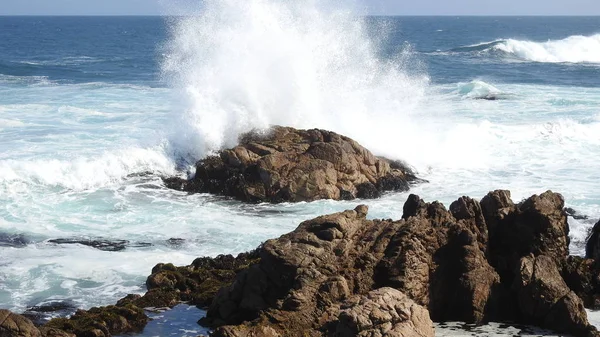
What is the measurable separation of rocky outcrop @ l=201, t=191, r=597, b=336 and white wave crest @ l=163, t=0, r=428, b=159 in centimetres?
1106

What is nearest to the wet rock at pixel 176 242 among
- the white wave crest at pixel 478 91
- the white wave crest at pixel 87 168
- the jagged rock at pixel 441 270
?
the white wave crest at pixel 87 168

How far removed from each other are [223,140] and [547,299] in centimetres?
1311

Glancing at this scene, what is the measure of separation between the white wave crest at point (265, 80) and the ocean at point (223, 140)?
0.06 meters

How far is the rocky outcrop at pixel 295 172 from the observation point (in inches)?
854

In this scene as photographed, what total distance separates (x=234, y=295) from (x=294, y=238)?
1.28 meters

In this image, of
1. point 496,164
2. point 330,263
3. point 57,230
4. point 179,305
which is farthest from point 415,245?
point 496,164

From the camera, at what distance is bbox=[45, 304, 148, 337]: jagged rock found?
12.7 meters

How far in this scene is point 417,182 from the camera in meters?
24.2

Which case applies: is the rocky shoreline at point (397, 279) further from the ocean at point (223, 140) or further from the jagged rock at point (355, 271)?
the ocean at point (223, 140)

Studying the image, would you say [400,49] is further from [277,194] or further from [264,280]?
[264,280]

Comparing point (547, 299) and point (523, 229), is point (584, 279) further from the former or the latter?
point (547, 299)

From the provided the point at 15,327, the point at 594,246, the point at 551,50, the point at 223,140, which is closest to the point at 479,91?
the point at 223,140

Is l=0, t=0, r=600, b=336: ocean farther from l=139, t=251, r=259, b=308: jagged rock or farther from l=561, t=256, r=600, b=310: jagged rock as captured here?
l=561, t=256, r=600, b=310: jagged rock

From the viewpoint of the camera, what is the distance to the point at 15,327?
11.6m
